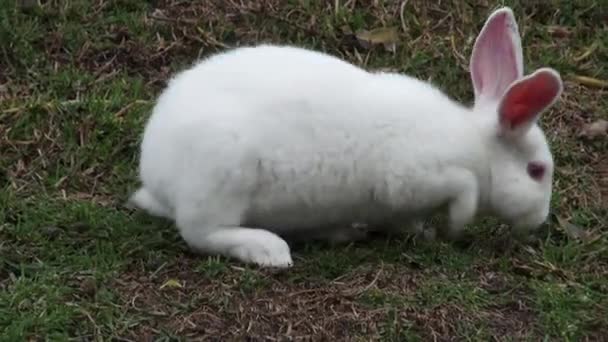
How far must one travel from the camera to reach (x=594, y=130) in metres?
5.16

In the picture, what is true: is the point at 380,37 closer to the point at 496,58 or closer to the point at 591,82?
the point at 591,82

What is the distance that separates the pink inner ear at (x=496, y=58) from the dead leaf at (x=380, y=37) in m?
1.29

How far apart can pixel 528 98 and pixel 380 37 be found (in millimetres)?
1623

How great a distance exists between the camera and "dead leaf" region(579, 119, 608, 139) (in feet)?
16.9

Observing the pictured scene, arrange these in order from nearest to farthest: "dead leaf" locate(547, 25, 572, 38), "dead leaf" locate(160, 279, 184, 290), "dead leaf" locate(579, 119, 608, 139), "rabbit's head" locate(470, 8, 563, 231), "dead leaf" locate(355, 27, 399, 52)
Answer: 1. "dead leaf" locate(160, 279, 184, 290)
2. "rabbit's head" locate(470, 8, 563, 231)
3. "dead leaf" locate(579, 119, 608, 139)
4. "dead leaf" locate(355, 27, 399, 52)
5. "dead leaf" locate(547, 25, 572, 38)

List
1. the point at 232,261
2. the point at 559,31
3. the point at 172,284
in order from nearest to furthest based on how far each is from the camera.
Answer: the point at 172,284
the point at 232,261
the point at 559,31

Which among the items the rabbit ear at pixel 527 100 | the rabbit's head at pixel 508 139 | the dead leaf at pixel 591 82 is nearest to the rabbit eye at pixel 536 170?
the rabbit's head at pixel 508 139

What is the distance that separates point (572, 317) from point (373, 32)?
2080mm

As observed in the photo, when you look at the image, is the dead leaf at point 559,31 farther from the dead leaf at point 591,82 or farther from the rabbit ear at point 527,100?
the rabbit ear at point 527,100

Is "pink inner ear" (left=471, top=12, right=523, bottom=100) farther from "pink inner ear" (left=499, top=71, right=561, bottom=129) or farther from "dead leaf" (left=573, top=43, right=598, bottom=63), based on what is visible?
"dead leaf" (left=573, top=43, right=598, bottom=63)

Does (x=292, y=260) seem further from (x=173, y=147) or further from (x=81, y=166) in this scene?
(x=81, y=166)

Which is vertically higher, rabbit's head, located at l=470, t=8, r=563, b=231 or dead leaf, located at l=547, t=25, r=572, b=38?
rabbit's head, located at l=470, t=8, r=563, b=231

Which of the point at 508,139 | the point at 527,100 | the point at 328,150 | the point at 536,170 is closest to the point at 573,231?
the point at 536,170

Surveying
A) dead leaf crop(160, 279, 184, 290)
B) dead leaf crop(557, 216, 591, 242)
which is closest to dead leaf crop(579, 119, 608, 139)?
dead leaf crop(557, 216, 591, 242)
